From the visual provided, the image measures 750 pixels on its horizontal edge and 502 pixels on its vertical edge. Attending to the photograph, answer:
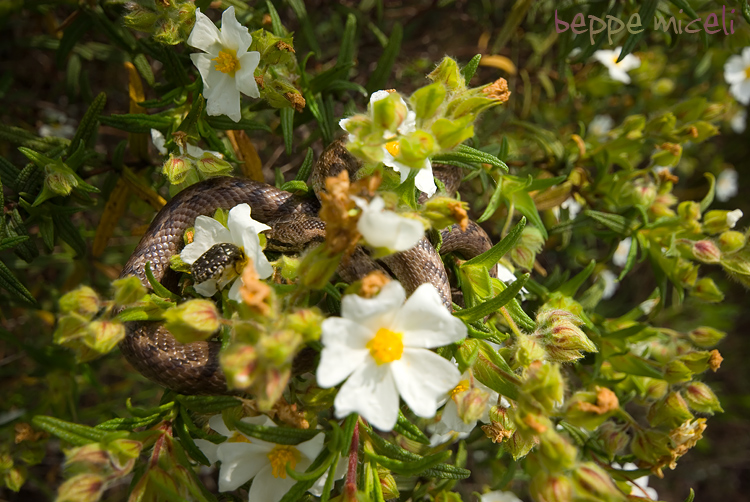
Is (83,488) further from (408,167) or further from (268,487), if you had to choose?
(408,167)

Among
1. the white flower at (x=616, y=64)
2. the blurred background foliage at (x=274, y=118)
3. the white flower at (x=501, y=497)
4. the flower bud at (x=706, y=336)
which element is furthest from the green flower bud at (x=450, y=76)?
the white flower at (x=616, y=64)

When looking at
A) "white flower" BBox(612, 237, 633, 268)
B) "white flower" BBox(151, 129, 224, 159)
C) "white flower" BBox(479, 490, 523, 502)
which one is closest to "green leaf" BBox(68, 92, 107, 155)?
"white flower" BBox(151, 129, 224, 159)

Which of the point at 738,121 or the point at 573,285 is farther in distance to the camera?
the point at 738,121

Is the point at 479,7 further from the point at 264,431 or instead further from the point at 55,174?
the point at 264,431

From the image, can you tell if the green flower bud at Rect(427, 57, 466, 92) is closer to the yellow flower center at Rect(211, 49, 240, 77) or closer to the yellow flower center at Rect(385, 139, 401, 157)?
the yellow flower center at Rect(385, 139, 401, 157)

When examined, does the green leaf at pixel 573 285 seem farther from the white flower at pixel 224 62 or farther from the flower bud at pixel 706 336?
the white flower at pixel 224 62

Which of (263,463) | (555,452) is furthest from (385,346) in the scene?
(263,463)
